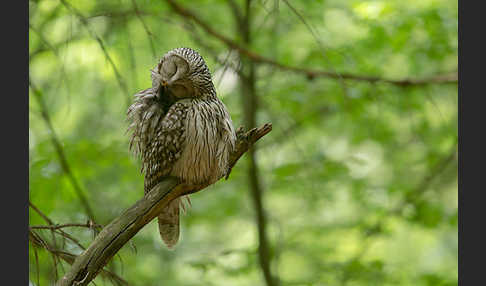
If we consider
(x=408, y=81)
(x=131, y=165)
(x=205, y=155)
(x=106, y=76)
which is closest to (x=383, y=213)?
(x=408, y=81)

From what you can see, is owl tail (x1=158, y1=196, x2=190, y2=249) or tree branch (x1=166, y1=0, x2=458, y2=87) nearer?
owl tail (x1=158, y1=196, x2=190, y2=249)

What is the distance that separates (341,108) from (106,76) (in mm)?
2797

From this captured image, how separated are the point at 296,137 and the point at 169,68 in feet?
12.4

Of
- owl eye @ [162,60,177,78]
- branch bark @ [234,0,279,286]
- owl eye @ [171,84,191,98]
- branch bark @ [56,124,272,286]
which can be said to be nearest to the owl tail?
branch bark @ [56,124,272,286]

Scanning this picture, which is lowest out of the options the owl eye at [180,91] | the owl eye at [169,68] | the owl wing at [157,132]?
the owl wing at [157,132]

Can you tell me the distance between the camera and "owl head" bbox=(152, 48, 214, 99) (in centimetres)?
238

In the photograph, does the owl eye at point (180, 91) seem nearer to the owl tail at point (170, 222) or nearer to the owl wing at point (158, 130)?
the owl wing at point (158, 130)

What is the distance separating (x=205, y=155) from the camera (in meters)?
2.58

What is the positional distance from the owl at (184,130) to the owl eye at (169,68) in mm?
56

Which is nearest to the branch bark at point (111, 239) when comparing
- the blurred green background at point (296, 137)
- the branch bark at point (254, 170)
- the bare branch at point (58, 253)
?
the bare branch at point (58, 253)

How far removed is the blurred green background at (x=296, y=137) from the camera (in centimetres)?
500

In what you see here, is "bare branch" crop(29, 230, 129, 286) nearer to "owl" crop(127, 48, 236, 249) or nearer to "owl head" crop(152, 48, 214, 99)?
"owl" crop(127, 48, 236, 249)

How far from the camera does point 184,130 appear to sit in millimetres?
2561

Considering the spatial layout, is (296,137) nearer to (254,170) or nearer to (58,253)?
→ (254,170)
